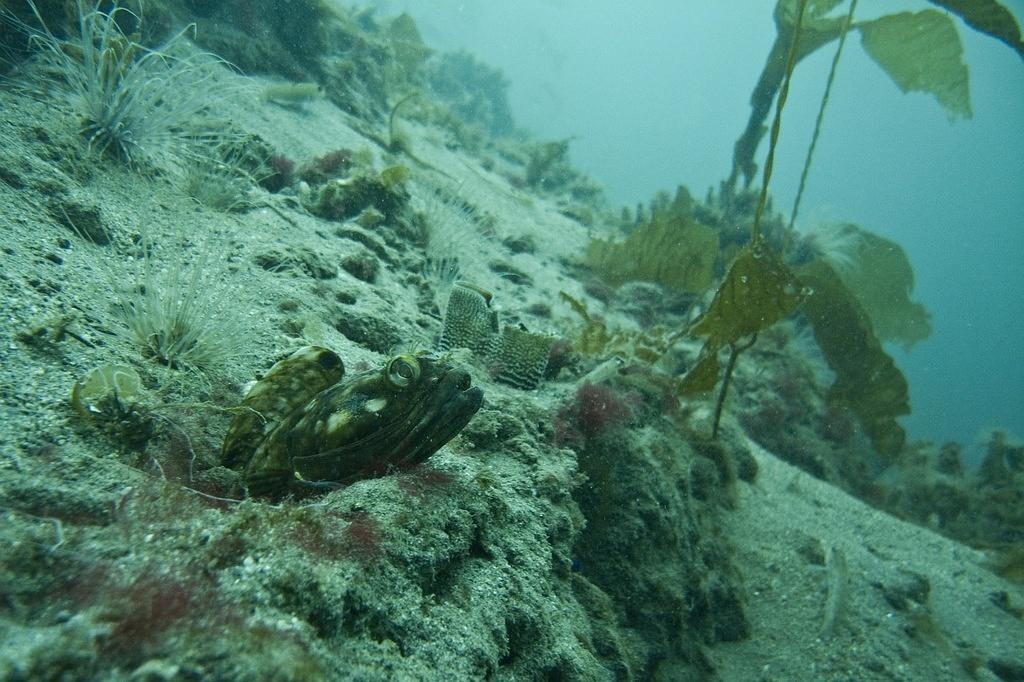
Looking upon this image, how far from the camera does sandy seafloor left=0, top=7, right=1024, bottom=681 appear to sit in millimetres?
1159

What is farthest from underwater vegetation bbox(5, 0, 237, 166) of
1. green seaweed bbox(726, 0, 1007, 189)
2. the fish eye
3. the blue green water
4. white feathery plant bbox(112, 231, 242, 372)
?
the blue green water

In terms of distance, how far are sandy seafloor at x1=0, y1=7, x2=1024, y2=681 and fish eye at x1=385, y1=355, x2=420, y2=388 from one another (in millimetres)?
403

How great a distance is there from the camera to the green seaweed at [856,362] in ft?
24.8

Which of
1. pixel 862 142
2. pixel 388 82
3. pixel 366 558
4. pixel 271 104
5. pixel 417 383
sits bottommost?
pixel 366 558

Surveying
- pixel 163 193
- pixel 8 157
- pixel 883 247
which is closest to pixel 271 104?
pixel 163 193

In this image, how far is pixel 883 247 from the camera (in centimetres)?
1060

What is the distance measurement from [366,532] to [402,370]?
53cm

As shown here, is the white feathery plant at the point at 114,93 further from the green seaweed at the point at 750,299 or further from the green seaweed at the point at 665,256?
the green seaweed at the point at 665,256

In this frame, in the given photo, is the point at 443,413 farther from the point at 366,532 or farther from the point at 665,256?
the point at 665,256

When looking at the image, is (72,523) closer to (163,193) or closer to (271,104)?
(163,193)

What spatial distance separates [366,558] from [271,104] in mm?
7190

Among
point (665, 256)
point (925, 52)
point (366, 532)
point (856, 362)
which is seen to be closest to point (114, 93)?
point (366, 532)

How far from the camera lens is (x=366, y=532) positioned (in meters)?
1.57

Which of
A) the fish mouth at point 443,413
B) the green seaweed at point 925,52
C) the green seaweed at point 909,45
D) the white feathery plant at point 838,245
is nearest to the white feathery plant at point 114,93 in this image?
the fish mouth at point 443,413
